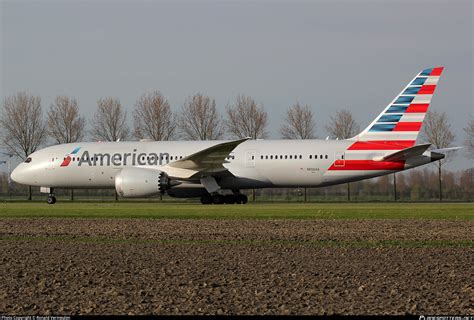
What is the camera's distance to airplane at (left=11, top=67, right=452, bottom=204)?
116 ft

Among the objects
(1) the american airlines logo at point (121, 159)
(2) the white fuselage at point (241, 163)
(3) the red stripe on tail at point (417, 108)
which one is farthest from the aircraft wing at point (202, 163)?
(3) the red stripe on tail at point (417, 108)

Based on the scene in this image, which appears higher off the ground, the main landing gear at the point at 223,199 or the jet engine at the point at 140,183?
the jet engine at the point at 140,183

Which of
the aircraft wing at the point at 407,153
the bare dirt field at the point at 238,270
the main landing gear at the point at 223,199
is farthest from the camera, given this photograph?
the main landing gear at the point at 223,199

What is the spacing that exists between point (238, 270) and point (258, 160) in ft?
81.8

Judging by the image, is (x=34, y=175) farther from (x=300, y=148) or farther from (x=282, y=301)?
(x=282, y=301)

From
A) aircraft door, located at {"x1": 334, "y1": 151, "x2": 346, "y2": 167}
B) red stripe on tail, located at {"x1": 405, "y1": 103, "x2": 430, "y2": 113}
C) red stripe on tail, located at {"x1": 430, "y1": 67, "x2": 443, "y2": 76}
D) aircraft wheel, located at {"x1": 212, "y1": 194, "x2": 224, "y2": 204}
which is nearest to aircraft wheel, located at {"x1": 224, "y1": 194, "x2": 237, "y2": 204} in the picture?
aircraft wheel, located at {"x1": 212, "y1": 194, "x2": 224, "y2": 204}

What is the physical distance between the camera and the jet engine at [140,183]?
35344 millimetres

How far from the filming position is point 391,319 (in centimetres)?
805

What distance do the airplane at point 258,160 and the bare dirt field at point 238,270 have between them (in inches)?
574

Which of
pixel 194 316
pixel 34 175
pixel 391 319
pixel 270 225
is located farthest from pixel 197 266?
pixel 34 175

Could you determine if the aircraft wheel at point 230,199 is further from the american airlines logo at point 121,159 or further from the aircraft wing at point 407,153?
the aircraft wing at point 407,153

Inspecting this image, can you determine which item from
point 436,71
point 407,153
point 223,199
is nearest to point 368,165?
point 407,153

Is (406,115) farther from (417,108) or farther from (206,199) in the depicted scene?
(206,199)

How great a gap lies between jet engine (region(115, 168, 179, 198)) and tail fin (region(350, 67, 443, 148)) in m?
9.36
